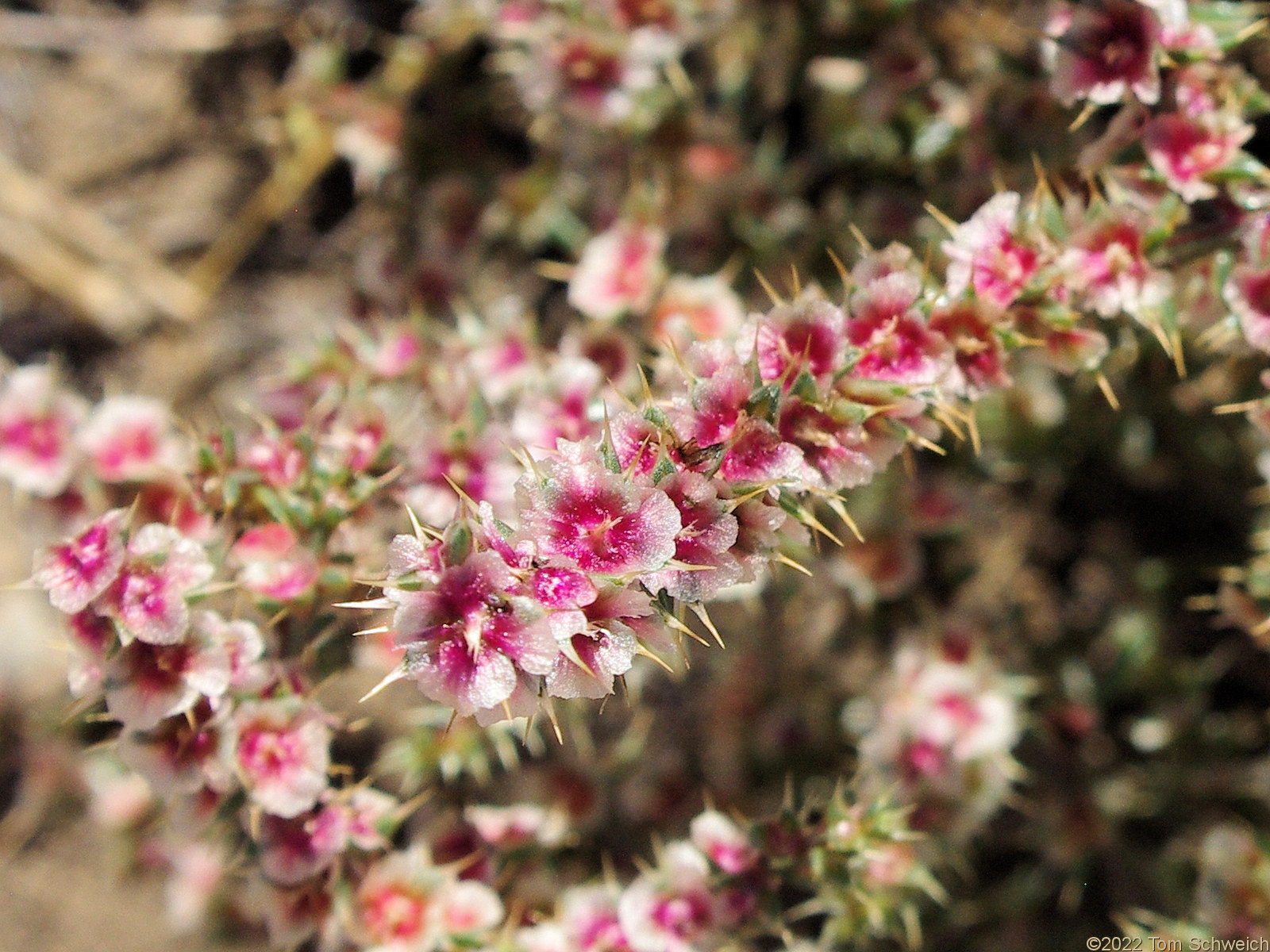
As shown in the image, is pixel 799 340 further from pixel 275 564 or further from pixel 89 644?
pixel 89 644

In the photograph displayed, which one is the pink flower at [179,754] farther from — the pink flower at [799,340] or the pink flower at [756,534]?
the pink flower at [799,340]

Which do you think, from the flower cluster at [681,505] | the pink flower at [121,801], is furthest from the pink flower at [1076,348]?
the pink flower at [121,801]

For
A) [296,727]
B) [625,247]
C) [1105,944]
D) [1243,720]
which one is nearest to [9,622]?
[296,727]

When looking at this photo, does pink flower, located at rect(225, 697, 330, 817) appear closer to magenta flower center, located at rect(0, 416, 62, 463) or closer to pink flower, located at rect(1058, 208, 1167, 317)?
magenta flower center, located at rect(0, 416, 62, 463)

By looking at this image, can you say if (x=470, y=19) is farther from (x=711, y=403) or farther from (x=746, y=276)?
(x=711, y=403)

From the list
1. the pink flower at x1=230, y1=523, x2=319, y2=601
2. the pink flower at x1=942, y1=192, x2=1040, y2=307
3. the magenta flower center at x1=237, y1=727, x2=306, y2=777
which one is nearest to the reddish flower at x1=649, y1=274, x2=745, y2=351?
the pink flower at x1=942, y1=192, x2=1040, y2=307
